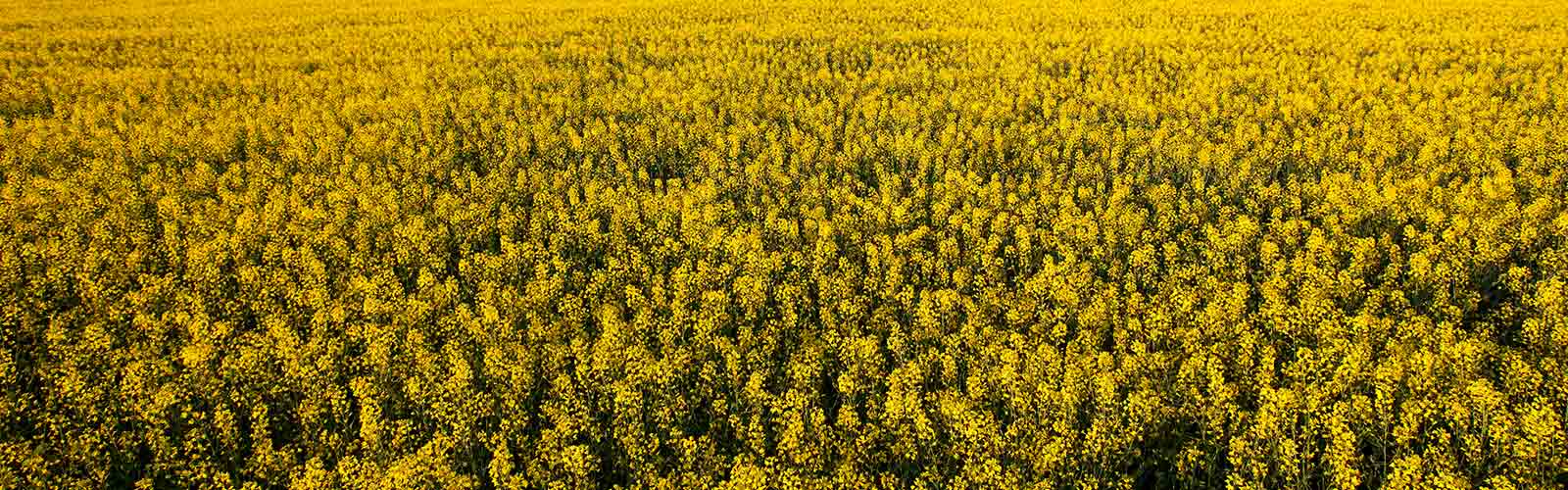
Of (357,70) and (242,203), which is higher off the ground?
(357,70)

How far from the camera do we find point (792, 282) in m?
13.6

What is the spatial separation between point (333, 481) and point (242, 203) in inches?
426

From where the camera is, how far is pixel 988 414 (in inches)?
371

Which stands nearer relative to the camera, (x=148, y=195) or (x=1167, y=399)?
(x=1167, y=399)

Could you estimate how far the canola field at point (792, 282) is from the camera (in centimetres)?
936

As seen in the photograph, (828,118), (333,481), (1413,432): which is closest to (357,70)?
(828,118)

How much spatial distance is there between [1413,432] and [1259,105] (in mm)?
17279

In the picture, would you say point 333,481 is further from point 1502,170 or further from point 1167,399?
point 1502,170

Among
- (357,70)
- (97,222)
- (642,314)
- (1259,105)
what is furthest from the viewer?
(357,70)

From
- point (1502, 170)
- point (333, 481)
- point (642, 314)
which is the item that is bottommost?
point (333, 481)

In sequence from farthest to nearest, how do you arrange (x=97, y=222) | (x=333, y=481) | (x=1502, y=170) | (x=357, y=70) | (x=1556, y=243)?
(x=357, y=70)
(x=1502, y=170)
(x=97, y=222)
(x=1556, y=243)
(x=333, y=481)

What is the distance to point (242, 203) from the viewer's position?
17016 mm

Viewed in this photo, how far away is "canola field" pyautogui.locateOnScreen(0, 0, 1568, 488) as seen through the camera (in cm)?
936

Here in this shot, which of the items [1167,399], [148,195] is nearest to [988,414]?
[1167,399]
